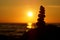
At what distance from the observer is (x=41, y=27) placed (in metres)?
39.7

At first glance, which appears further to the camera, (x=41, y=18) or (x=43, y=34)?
(x=41, y=18)

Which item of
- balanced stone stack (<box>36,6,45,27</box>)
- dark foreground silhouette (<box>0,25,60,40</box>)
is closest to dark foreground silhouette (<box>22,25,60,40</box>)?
dark foreground silhouette (<box>0,25,60,40</box>)

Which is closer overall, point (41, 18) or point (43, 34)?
point (43, 34)

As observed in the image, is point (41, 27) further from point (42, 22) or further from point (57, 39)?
point (57, 39)

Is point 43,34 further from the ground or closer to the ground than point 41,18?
closer to the ground

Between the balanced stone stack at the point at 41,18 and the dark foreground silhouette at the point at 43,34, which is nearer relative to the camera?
the dark foreground silhouette at the point at 43,34

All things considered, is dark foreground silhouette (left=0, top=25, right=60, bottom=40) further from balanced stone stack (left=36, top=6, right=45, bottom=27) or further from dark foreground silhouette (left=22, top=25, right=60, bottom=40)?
balanced stone stack (left=36, top=6, right=45, bottom=27)

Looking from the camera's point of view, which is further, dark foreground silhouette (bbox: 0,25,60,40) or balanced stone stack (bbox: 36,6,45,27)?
balanced stone stack (bbox: 36,6,45,27)

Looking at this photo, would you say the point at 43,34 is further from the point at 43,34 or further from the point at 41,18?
the point at 41,18

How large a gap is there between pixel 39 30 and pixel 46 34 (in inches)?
56.8

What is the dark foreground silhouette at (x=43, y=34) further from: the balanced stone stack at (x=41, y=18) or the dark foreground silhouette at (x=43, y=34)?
the balanced stone stack at (x=41, y=18)

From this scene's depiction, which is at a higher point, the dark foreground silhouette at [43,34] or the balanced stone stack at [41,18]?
the balanced stone stack at [41,18]

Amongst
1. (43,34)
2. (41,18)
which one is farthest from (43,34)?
(41,18)

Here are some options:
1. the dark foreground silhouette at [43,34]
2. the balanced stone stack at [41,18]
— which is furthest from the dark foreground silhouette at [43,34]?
the balanced stone stack at [41,18]
